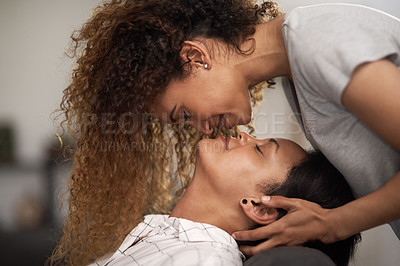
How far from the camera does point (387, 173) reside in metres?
1.27

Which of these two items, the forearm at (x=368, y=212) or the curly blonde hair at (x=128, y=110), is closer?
the forearm at (x=368, y=212)

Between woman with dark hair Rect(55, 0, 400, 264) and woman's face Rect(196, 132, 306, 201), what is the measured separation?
0.31 feet

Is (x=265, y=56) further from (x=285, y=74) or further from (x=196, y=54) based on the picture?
(x=196, y=54)

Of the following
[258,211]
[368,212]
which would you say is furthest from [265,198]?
[368,212]

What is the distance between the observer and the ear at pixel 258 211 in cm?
132

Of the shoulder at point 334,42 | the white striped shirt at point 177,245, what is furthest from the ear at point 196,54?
the white striped shirt at point 177,245

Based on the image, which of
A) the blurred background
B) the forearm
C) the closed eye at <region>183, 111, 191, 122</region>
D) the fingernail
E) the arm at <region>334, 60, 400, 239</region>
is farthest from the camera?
the blurred background

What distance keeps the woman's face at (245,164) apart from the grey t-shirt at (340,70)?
12 centimetres

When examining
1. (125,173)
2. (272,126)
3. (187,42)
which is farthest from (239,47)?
(272,126)

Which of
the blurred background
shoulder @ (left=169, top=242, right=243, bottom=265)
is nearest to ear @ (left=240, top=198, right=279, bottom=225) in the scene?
shoulder @ (left=169, top=242, right=243, bottom=265)

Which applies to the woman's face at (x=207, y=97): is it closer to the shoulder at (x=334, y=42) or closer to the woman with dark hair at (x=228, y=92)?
the woman with dark hair at (x=228, y=92)

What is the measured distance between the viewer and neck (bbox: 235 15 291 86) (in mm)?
1337

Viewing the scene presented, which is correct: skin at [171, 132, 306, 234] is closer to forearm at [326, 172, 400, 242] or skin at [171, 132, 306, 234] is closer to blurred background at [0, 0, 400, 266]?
forearm at [326, 172, 400, 242]

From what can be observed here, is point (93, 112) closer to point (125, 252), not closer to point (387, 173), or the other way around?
point (125, 252)
